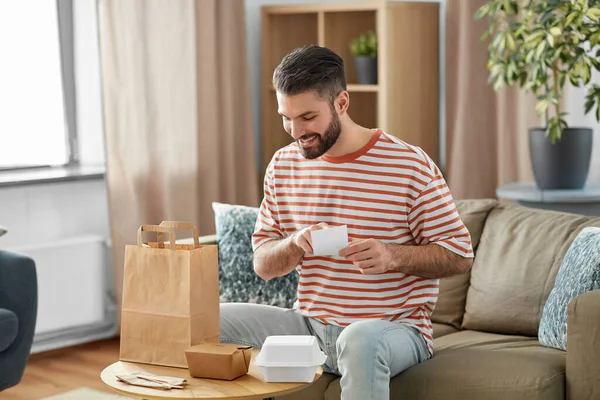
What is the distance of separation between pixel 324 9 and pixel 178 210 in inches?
45.2

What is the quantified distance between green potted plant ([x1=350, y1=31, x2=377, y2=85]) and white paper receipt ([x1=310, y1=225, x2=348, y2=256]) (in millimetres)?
2490

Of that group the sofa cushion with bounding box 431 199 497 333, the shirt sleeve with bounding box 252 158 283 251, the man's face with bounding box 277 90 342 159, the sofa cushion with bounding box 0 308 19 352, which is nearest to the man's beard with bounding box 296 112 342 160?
the man's face with bounding box 277 90 342 159

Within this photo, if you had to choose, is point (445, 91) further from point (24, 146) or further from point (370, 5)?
point (24, 146)

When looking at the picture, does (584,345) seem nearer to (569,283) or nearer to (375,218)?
(569,283)

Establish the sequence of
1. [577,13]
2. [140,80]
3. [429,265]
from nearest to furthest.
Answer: [429,265]
[577,13]
[140,80]

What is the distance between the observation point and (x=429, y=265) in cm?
217

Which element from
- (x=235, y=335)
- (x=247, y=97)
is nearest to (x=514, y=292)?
(x=235, y=335)

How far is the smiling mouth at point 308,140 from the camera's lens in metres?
2.21

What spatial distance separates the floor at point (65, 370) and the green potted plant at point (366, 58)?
1660 millimetres

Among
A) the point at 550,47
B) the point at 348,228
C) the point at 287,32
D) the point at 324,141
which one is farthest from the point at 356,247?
the point at 287,32

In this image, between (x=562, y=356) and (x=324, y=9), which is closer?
(x=562, y=356)

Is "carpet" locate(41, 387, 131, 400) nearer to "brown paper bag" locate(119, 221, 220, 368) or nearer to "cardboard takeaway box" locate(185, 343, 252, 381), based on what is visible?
"brown paper bag" locate(119, 221, 220, 368)

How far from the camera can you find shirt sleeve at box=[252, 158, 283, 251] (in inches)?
93.2

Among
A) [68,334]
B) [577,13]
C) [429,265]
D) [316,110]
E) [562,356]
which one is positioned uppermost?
[577,13]
